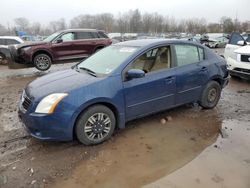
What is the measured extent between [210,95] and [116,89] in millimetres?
2423

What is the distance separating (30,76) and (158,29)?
64.4 m

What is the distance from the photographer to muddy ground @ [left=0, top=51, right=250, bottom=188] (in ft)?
10.1

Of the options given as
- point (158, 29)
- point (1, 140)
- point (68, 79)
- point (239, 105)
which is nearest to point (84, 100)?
point (68, 79)

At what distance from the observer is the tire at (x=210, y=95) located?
5.18 meters

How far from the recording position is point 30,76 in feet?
32.9

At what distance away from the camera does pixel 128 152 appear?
3672 mm

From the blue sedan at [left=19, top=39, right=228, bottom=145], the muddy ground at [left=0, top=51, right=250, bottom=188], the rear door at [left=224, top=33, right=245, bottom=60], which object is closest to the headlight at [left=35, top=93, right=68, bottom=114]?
the blue sedan at [left=19, top=39, right=228, bottom=145]

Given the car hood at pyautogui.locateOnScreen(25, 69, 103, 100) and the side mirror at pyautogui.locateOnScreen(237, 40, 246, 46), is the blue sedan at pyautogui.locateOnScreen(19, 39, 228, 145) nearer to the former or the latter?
the car hood at pyautogui.locateOnScreen(25, 69, 103, 100)

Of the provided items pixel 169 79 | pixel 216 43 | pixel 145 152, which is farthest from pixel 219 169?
pixel 216 43

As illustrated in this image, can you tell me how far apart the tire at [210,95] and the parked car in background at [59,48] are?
23.4ft

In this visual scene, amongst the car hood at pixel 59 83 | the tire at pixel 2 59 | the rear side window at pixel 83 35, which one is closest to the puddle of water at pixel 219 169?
the car hood at pixel 59 83

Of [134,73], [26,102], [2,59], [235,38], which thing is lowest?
[2,59]

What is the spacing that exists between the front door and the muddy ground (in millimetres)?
415

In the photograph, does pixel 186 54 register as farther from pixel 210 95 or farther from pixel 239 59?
pixel 239 59
